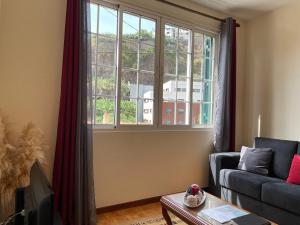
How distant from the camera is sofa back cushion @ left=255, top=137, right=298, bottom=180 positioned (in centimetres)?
274

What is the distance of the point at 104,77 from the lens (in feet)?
8.90

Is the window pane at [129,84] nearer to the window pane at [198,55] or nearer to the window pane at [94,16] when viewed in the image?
the window pane at [94,16]

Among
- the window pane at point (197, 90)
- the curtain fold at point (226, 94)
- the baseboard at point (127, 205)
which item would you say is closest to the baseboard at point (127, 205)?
the baseboard at point (127, 205)

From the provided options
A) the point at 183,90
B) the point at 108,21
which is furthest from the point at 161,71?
the point at 108,21

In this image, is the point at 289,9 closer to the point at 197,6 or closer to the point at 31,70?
the point at 197,6

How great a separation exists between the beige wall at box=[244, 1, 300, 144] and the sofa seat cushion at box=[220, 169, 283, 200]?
983mm

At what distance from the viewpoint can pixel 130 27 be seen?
2.87 m

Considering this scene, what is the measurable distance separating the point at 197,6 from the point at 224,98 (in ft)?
4.35

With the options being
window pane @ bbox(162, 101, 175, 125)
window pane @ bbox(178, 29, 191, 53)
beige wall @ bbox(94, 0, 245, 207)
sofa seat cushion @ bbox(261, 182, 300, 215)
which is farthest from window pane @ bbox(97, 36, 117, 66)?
sofa seat cushion @ bbox(261, 182, 300, 215)

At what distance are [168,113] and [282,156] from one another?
4.74 ft

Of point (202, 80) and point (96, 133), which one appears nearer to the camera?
point (96, 133)

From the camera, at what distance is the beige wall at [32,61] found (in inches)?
84.9

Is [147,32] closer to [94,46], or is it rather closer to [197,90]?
[94,46]

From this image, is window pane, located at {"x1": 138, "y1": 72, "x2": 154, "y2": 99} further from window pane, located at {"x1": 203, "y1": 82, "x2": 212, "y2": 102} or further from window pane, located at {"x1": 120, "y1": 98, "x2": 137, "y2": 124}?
window pane, located at {"x1": 203, "y1": 82, "x2": 212, "y2": 102}
